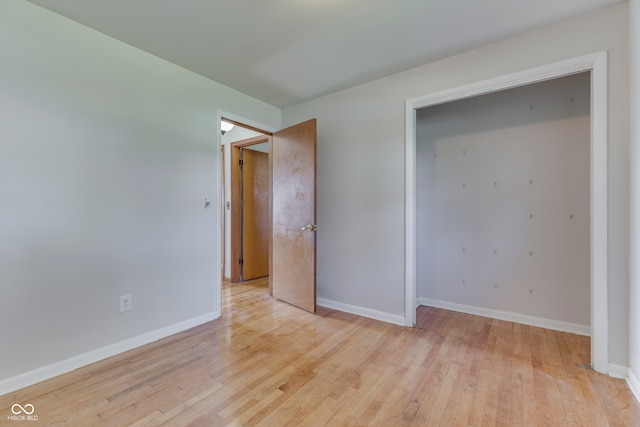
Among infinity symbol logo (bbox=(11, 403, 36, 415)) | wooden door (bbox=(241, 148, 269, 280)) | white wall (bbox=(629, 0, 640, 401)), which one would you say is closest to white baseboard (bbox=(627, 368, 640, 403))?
white wall (bbox=(629, 0, 640, 401))

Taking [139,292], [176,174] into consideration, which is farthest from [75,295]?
[176,174]

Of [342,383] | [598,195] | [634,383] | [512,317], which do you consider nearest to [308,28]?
[598,195]

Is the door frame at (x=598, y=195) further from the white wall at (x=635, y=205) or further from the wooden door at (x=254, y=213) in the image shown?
the wooden door at (x=254, y=213)

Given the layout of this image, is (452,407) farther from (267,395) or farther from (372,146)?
(372,146)

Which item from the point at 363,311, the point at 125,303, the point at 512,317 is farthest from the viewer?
the point at 363,311

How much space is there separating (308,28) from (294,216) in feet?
5.94

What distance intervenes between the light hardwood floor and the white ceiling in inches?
94.1

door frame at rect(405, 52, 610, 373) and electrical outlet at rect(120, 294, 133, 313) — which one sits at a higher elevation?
door frame at rect(405, 52, 610, 373)

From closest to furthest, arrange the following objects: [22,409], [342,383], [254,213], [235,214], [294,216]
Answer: [22,409] < [342,383] < [294,216] < [235,214] < [254,213]

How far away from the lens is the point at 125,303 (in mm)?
2160

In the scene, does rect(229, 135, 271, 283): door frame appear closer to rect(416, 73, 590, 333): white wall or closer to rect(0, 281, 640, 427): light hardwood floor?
rect(0, 281, 640, 427): light hardwood floor

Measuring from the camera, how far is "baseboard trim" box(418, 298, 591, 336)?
245 centimetres

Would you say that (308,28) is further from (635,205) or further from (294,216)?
(635,205)

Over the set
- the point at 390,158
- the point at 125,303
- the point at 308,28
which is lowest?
the point at 125,303
